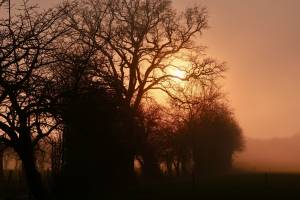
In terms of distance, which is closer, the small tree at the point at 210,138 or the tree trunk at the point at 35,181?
the tree trunk at the point at 35,181

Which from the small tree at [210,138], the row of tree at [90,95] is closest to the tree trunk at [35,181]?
the row of tree at [90,95]

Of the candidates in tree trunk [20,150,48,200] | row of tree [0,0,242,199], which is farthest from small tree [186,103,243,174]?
tree trunk [20,150,48,200]

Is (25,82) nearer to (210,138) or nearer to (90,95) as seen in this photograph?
(90,95)

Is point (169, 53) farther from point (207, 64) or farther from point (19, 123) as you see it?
point (19, 123)

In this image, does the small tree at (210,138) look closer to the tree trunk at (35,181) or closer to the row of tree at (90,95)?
the row of tree at (90,95)

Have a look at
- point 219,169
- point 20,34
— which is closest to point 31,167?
point 20,34

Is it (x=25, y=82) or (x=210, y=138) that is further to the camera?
(x=210, y=138)

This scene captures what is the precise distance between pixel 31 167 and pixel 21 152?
0.91 m

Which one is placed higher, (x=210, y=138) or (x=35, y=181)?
(x=210, y=138)

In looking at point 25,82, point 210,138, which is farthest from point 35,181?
point 210,138

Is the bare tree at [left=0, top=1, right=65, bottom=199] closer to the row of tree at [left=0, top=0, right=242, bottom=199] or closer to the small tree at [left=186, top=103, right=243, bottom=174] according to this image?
the row of tree at [left=0, top=0, right=242, bottom=199]

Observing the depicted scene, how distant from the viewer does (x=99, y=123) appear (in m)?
31.6

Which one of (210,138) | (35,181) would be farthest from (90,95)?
(210,138)

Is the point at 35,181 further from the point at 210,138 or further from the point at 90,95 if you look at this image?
the point at 210,138
